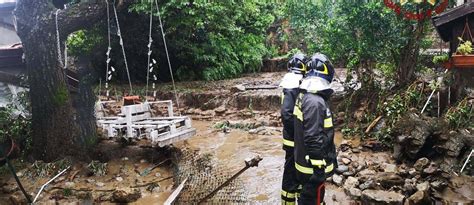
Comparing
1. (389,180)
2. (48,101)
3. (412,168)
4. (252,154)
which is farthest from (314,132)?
(48,101)

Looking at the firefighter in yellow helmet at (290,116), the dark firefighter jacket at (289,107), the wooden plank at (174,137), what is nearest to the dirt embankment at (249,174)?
the wooden plank at (174,137)

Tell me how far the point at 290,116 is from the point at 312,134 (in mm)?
708

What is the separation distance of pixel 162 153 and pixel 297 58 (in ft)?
14.9

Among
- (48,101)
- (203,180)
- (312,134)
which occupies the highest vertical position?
(48,101)

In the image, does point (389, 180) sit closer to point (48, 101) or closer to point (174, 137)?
point (174, 137)

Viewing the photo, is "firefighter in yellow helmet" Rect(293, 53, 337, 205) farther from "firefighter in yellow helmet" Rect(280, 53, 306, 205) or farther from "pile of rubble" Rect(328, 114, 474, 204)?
"pile of rubble" Rect(328, 114, 474, 204)

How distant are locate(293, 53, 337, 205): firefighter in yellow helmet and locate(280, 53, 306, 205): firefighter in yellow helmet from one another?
360mm

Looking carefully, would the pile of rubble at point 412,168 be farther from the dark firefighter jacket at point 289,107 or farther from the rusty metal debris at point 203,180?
the rusty metal debris at point 203,180

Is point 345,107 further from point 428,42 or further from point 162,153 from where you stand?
point 162,153

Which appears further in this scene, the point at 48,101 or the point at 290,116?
the point at 48,101

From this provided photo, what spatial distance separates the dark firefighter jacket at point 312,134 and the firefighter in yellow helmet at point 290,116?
15.0 inches

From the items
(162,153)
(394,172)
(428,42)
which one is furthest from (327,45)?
(162,153)

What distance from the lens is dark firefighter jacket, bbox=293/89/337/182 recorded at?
3900 millimetres

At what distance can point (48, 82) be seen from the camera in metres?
7.66
